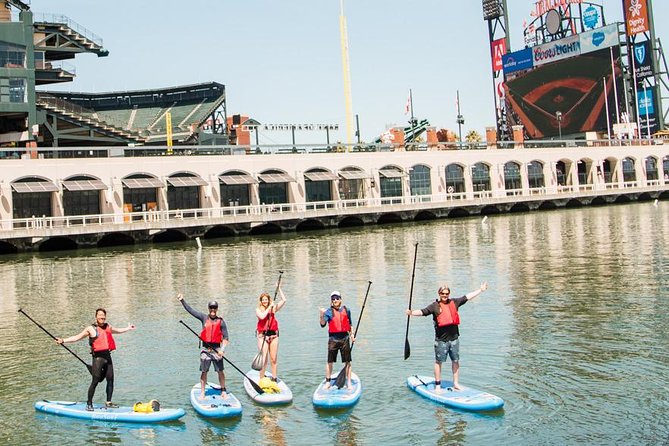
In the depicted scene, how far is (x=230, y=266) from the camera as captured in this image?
45219 mm

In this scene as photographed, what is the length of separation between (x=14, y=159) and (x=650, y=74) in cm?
9371

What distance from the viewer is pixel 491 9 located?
5620 inches

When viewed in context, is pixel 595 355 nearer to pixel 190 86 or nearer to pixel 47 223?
pixel 47 223

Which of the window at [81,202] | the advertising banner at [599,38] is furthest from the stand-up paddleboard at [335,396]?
the advertising banner at [599,38]

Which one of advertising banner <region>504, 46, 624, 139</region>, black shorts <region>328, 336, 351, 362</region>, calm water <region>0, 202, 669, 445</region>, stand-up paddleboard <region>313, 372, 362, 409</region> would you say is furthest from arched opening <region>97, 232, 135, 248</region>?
advertising banner <region>504, 46, 624, 139</region>

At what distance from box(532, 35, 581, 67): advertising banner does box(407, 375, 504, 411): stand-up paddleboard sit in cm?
12415

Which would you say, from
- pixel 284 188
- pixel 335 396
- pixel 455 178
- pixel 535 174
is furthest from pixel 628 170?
pixel 335 396

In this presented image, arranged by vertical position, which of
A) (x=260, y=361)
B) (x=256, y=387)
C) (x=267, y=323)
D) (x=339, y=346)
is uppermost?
(x=267, y=323)

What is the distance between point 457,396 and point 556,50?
128416 mm

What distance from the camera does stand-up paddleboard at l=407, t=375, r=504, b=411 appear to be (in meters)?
15.7

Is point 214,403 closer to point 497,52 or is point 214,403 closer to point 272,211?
point 272,211

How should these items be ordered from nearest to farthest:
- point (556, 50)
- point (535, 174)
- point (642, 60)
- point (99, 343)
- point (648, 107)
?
point (99, 343) → point (535, 174) → point (642, 60) → point (648, 107) → point (556, 50)

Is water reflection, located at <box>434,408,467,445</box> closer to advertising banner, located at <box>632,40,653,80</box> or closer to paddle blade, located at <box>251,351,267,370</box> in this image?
paddle blade, located at <box>251,351,267,370</box>

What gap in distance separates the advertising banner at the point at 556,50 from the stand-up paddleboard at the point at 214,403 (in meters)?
126
